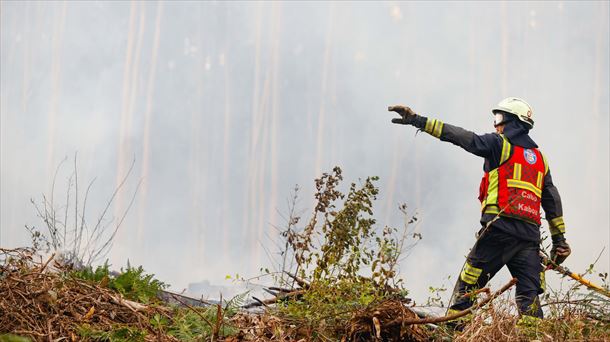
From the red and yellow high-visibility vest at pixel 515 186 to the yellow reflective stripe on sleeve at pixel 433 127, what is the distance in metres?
0.75

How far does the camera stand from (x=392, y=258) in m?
6.27

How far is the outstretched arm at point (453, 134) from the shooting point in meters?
6.87

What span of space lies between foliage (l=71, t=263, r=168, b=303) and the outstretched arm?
2.86 m

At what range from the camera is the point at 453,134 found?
6.91m

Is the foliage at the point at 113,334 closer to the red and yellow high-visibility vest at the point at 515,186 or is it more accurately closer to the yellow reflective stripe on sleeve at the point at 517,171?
the red and yellow high-visibility vest at the point at 515,186

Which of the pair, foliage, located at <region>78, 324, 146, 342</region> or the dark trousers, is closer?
foliage, located at <region>78, 324, 146, 342</region>

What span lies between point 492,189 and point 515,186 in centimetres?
23

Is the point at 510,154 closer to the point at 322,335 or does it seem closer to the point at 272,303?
the point at 272,303

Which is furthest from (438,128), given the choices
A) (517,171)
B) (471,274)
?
(471,274)

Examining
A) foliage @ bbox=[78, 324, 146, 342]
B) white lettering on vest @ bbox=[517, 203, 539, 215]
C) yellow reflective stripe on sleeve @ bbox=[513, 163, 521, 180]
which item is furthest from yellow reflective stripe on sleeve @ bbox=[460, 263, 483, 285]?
foliage @ bbox=[78, 324, 146, 342]

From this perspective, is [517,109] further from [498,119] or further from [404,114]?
[404,114]

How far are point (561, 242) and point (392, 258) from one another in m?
2.42

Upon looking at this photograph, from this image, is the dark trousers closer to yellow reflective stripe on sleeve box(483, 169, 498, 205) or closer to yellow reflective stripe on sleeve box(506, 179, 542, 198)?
yellow reflective stripe on sleeve box(483, 169, 498, 205)

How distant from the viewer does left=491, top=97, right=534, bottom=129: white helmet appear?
7.46m
